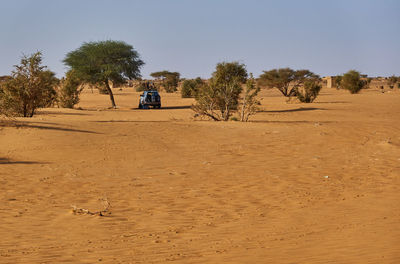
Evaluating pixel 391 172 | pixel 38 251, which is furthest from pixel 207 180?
pixel 38 251

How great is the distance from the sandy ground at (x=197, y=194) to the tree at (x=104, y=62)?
78.5ft

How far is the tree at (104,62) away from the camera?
40.7 m

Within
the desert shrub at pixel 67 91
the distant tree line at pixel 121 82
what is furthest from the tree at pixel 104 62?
the desert shrub at pixel 67 91

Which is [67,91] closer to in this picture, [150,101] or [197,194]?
[150,101]

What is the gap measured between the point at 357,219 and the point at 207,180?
13.0 ft

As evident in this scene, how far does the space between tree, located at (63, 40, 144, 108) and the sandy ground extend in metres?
23.9

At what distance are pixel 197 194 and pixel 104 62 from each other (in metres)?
34.4

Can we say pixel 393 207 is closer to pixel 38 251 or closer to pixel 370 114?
pixel 38 251

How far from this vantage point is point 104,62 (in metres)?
41.8

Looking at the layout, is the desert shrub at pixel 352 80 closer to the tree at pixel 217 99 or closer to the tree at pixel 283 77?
the tree at pixel 283 77

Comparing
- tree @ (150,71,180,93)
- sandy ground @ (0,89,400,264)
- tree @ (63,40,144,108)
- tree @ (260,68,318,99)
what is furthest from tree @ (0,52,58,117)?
tree @ (150,71,180,93)

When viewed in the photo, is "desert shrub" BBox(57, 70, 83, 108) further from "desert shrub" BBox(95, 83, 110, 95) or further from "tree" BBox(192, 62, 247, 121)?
"tree" BBox(192, 62, 247, 121)

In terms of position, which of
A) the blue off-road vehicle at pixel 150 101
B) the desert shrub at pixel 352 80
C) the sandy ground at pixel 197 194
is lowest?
the sandy ground at pixel 197 194

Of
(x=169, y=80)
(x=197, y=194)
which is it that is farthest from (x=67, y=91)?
(x=169, y=80)
